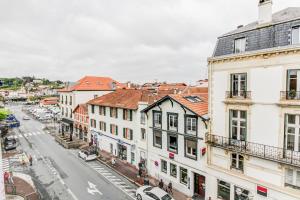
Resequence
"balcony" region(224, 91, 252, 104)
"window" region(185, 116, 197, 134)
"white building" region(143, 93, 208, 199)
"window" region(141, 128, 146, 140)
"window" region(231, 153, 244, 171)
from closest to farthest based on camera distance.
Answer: "balcony" region(224, 91, 252, 104) < "window" region(231, 153, 244, 171) < "white building" region(143, 93, 208, 199) < "window" region(185, 116, 197, 134) < "window" region(141, 128, 146, 140)

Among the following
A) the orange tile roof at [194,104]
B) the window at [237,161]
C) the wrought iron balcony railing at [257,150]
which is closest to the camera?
the wrought iron balcony railing at [257,150]

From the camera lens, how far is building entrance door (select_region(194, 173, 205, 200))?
2173cm

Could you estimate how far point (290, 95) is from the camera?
14602mm

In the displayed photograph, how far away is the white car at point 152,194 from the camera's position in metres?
19.5

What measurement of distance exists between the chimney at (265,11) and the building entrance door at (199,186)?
15.3 metres

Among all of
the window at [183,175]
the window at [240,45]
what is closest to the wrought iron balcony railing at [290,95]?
the window at [240,45]

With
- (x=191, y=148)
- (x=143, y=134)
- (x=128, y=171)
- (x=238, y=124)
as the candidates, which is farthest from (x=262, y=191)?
(x=128, y=171)

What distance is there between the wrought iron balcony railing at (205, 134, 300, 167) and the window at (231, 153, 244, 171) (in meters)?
1.00

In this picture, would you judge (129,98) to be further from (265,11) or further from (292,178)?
(292,178)

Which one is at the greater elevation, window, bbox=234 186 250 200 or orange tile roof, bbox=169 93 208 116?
orange tile roof, bbox=169 93 208 116

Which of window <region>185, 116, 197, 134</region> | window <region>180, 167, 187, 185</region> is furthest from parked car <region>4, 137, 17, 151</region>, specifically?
window <region>185, 116, 197, 134</region>

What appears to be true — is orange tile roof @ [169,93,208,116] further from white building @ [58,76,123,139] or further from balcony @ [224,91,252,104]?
white building @ [58,76,123,139]

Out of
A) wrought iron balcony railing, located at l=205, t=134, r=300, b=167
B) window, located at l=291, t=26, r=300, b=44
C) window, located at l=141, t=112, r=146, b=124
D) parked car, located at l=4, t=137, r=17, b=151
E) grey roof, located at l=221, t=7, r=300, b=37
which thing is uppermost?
grey roof, located at l=221, t=7, r=300, b=37

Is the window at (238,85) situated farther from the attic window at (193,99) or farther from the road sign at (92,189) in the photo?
the road sign at (92,189)
